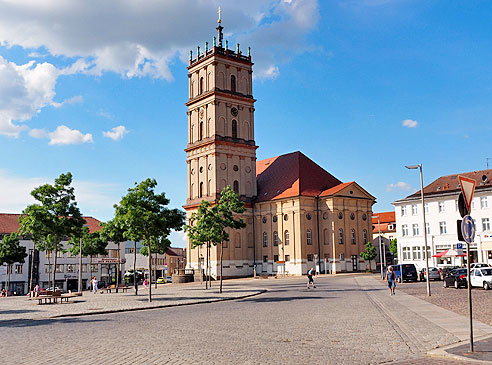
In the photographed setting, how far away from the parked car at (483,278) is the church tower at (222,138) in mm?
51079

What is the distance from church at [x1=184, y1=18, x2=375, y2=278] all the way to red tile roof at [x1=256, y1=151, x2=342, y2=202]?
0.74ft

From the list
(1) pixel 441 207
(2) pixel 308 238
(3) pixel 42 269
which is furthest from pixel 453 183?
(3) pixel 42 269

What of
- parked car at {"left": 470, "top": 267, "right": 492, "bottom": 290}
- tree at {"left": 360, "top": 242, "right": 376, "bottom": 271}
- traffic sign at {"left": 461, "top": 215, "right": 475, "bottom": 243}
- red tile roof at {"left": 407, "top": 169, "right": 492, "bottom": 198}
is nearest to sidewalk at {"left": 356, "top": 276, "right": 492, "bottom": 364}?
traffic sign at {"left": 461, "top": 215, "right": 475, "bottom": 243}

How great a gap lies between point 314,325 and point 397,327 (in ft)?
9.08

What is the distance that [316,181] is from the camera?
88.5 metres

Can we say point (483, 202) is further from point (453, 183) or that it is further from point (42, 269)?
point (42, 269)

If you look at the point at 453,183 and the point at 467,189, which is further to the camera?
the point at 453,183

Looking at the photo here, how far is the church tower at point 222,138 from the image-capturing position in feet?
282

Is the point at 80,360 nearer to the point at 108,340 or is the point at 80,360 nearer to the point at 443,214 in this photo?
the point at 108,340

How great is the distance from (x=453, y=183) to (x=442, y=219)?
544cm

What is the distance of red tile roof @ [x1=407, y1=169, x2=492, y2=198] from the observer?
70.2 meters

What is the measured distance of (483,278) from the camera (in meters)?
35.8

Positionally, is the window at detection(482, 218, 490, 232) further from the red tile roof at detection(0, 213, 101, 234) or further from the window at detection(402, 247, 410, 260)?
the red tile roof at detection(0, 213, 101, 234)

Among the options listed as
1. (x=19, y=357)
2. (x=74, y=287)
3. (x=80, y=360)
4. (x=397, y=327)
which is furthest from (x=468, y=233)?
(x=74, y=287)
